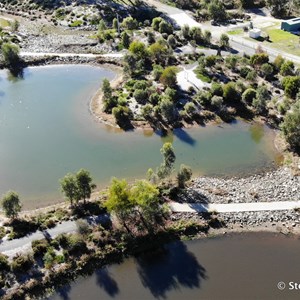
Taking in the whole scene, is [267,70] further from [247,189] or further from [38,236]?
[38,236]

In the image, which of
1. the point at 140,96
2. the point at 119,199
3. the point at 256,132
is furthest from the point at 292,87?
the point at 119,199

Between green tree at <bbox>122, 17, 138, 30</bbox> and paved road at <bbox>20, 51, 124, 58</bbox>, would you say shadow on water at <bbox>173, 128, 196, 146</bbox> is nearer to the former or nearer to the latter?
paved road at <bbox>20, 51, 124, 58</bbox>

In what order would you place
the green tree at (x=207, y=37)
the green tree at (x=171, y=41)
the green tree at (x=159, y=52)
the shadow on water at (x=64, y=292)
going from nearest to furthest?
the shadow on water at (x=64, y=292), the green tree at (x=159, y=52), the green tree at (x=171, y=41), the green tree at (x=207, y=37)

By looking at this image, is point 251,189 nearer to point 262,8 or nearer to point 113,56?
point 113,56

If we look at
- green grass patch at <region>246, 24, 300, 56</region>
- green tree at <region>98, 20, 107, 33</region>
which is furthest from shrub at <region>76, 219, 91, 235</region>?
green tree at <region>98, 20, 107, 33</region>

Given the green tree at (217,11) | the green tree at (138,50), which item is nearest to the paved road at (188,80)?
the green tree at (138,50)

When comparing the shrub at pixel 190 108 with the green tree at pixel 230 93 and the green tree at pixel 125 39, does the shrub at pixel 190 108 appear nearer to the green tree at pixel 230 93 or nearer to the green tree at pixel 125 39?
the green tree at pixel 230 93

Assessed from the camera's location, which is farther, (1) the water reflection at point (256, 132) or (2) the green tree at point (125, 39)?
(2) the green tree at point (125, 39)
